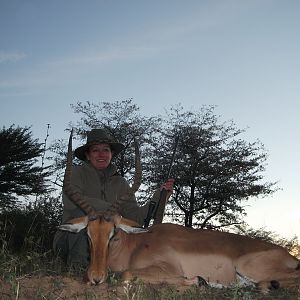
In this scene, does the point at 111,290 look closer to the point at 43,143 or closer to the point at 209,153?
the point at 209,153

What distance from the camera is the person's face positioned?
600 centimetres

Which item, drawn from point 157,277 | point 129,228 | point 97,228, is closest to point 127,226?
point 129,228

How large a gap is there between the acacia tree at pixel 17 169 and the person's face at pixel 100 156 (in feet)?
40.3

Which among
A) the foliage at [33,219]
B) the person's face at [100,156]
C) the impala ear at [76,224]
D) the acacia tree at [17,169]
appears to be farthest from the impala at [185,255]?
the acacia tree at [17,169]

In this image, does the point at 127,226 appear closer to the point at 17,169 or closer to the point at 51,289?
the point at 51,289

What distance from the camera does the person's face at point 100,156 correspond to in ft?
19.7

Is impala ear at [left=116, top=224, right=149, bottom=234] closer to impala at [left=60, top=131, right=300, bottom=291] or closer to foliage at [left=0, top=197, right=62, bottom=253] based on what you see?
impala at [left=60, top=131, right=300, bottom=291]

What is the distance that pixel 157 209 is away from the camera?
623 centimetres

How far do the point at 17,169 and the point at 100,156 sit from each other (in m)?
12.8

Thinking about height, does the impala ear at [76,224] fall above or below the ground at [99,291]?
above

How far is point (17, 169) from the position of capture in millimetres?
18125

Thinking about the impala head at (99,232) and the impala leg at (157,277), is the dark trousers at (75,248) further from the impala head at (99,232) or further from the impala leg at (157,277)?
the impala leg at (157,277)

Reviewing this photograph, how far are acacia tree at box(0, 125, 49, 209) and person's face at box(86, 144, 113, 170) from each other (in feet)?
40.3

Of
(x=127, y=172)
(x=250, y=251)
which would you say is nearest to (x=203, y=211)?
(x=127, y=172)
